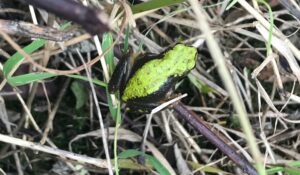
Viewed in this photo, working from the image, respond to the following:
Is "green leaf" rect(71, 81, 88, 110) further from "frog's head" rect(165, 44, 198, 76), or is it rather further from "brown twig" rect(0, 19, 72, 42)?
"brown twig" rect(0, 19, 72, 42)

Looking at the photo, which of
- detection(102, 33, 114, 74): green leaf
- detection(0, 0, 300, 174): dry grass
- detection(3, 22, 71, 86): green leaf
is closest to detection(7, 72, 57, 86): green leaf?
detection(3, 22, 71, 86): green leaf

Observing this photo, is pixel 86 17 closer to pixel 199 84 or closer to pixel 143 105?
pixel 143 105

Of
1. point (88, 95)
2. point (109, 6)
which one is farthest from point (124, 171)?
point (109, 6)

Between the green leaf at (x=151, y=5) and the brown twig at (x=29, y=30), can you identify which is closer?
the brown twig at (x=29, y=30)

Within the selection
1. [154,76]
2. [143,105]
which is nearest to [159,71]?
[154,76]

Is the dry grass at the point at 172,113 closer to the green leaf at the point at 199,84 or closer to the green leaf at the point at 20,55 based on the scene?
the green leaf at the point at 199,84

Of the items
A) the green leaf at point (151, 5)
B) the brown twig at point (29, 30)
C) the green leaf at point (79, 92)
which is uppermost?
the green leaf at point (151, 5)

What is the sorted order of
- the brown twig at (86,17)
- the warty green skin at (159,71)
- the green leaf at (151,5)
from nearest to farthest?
the brown twig at (86,17), the green leaf at (151,5), the warty green skin at (159,71)

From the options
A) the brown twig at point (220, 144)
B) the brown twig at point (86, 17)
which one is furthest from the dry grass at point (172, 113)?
the brown twig at point (86, 17)
